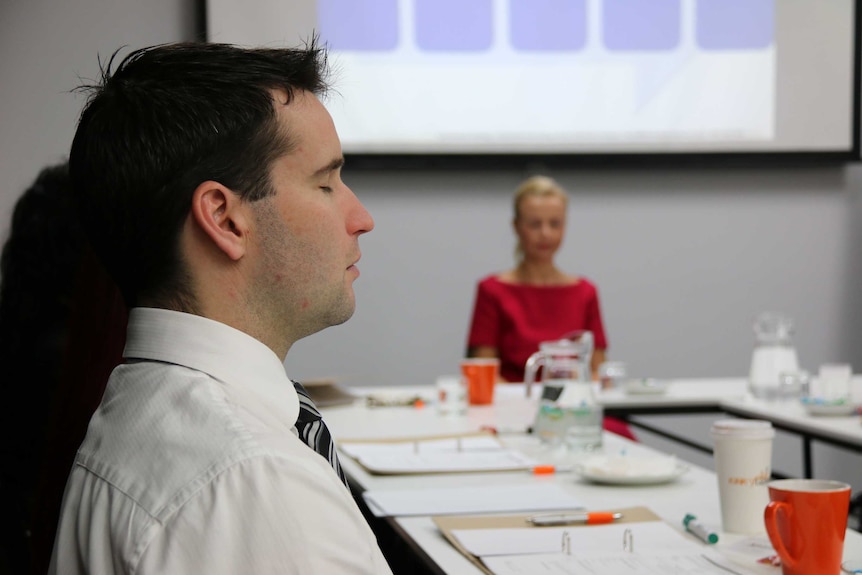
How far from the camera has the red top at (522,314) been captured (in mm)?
3777

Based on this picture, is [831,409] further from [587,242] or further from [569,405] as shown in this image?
[587,242]

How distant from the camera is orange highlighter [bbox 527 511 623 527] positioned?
4.84 ft

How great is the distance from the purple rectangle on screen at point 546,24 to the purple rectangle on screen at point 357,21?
0.51 meters

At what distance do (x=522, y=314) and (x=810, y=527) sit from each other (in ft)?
8.70

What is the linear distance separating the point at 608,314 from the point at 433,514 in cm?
307

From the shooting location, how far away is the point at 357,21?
4227mm

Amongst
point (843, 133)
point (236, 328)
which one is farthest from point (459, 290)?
point (236, 328)

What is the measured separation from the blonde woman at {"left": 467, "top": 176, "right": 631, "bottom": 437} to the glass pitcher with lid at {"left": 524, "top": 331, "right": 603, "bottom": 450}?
155 cm

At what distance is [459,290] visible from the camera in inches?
174

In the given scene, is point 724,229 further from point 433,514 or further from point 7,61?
point 433,514

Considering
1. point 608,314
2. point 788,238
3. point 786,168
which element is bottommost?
point 608,314

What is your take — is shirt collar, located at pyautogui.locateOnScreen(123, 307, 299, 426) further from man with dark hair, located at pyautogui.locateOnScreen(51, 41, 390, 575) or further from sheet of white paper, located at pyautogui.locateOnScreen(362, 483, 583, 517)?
sheet of white paper, located at pyautogui.locateOnScreen(362, 483, 583, 517)

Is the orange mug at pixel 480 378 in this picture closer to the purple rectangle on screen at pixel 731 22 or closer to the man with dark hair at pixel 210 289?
the man with dark hair at pixel 210 289

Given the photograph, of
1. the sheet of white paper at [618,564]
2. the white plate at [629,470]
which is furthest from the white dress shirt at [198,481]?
the white plate at [629,470]
